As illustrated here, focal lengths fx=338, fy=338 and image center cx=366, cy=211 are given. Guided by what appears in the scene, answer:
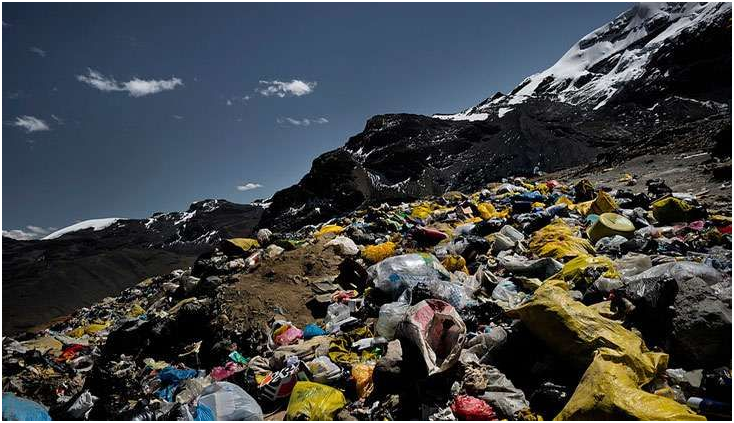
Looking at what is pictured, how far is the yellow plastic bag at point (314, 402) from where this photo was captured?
6.08 feet

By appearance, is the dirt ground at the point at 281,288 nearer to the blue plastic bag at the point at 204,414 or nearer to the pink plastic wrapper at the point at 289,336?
the pink plastic wrapper at the point at 289,336

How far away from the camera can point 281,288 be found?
Answer: 3854 millimetres

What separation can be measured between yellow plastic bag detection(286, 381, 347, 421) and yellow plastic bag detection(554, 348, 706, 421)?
1.13m

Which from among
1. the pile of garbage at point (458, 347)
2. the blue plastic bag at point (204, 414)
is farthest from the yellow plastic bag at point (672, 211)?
the blue plastic bag at point (204, 414)

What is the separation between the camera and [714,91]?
3086 cm

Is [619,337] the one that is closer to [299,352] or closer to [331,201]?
[299,352]

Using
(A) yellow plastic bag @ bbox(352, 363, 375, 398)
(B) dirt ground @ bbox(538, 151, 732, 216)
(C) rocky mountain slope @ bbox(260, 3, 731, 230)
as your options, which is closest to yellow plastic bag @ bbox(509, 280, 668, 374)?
(A) yellow plastic bag @ bbox(352, 363, 375, 398)

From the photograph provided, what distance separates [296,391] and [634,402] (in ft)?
5.43

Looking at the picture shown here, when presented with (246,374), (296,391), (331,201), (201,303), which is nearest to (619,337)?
(296,391)

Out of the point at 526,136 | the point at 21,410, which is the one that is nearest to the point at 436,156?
the point at 526,136

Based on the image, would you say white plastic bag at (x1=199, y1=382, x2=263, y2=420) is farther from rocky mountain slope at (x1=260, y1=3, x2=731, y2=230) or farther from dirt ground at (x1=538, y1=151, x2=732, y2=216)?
rocky mountain slope at (x1=260, y1=3, x2=731, y2=230)

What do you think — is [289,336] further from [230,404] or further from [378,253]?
[378,253]

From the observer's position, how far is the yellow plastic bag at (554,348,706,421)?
1.33m

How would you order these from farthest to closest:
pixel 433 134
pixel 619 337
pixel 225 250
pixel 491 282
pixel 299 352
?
pixel 433 134
pixel 225 250
pixel 491 282
pixel 299 352
pixel 619 337
